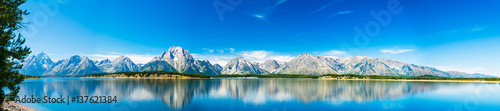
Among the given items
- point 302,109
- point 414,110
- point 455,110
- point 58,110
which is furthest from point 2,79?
point 455,110

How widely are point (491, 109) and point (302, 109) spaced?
161 ft

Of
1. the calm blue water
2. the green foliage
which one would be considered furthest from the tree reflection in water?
the green foliage

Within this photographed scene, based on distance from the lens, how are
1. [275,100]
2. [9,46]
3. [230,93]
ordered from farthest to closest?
1. [230,93]
2. [275,100]
3. [9,46]

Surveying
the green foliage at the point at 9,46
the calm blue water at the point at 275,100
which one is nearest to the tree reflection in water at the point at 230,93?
the calm blue water at the point at 275,100

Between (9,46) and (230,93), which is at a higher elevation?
(9,46)

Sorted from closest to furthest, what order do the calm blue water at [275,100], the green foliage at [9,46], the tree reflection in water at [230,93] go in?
the green foliage at [9,46] → the calm blue water at [275,100] → the tree reflection in water at [230,93]

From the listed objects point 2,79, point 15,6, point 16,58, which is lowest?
point 2,79

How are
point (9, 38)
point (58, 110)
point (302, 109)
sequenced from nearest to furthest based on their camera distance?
point (9, 38) < point (58, 110) < point (302, 109)

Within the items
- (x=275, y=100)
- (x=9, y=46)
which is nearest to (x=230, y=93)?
(x=275, y=100)

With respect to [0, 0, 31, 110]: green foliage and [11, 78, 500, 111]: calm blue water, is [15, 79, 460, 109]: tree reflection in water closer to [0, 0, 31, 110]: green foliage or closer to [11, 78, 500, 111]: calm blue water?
[11, 78, 500, 111]: calm blue water

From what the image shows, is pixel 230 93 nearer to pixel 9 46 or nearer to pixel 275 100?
pixel 275 100

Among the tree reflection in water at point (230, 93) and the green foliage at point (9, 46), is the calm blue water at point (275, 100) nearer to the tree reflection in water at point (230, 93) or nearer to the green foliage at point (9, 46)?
the tree reflection in water at point (230, 93)

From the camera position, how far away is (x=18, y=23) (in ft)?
85.3

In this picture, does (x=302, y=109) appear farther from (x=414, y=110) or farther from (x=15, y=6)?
(x=15, y=6)
